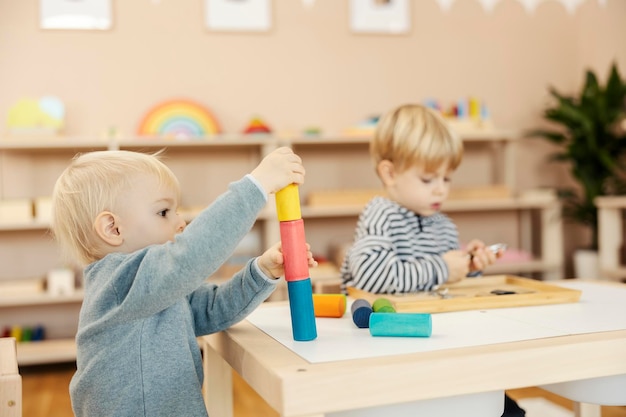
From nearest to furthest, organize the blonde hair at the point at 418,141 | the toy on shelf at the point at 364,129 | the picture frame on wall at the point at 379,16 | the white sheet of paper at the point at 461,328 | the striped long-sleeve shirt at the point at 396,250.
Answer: the white sheet of paper at the point at 461,328
the striped long-sleeve shirt at the point at 396,250
the blonde hair at the point at 418,141
the toy on shelf at the point at 364,129
the picture frame on wall at the point at 379,16

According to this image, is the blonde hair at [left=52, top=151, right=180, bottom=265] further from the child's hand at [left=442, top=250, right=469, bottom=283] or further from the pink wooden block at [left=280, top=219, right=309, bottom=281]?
the child's hand at [left=442, top=250, right=469, bottom=283]

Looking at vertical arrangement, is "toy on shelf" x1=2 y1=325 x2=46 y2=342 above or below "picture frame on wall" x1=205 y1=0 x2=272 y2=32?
below

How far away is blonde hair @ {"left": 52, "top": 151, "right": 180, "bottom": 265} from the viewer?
1115 mm

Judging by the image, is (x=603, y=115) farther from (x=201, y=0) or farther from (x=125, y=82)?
(x=125, y=82)

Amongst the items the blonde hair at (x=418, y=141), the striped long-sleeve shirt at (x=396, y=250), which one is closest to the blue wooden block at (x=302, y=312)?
the striped long-sleeve shirt at (x=396, y=250)

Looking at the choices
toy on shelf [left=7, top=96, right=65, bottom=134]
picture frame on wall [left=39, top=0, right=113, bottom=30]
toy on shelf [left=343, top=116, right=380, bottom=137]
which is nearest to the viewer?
toy on shelf [left=7, top=96, right=65, bottom=134]

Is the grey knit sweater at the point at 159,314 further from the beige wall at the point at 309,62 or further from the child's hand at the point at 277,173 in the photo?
the beige wall at the point at 309,62

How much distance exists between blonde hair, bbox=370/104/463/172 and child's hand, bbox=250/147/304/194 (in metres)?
0.77

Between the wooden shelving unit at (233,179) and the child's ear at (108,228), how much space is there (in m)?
2.36

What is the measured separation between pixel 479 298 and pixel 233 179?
2.85 meters

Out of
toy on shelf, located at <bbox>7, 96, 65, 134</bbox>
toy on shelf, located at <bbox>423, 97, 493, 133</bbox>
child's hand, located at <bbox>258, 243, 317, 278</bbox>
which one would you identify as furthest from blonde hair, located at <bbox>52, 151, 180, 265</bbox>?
toy on shelf, located at <bbox>423, 97, 493, 133</bbox>

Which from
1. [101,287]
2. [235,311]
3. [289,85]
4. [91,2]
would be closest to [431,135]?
[235,311]

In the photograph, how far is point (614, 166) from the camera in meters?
3.73

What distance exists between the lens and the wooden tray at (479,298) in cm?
120
